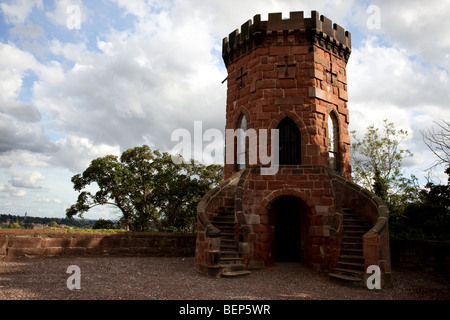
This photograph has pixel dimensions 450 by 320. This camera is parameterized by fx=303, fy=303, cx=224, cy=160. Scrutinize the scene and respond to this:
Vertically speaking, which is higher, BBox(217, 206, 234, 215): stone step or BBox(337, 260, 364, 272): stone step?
BBox(217, 206, 234, 215): stone step

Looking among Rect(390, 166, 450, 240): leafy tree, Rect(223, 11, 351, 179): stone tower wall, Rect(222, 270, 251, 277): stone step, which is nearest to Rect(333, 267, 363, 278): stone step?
Rect(222, 270, 251, 277): stone step

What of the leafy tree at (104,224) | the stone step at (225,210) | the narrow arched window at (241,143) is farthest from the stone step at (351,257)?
the leafy tree at (104,224)

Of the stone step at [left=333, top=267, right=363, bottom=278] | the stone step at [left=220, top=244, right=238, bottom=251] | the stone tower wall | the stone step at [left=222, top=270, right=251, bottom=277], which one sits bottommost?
the stone step at [left=222, top=270, right=251, bottom=277]

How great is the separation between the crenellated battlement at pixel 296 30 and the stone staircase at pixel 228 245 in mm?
5931

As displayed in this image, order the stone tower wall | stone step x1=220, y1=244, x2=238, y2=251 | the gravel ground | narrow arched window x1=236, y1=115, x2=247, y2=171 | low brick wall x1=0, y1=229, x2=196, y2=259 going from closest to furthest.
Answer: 1. the gravel ground
2. stone step x1=220, y1=244, x2=238, y2=251
3. low brick wall x1=0, y1=229, x2=196, y2=259
4. the stone tower wall
5. narrow arched window x1=236, y1=115, x2=247, y2=171

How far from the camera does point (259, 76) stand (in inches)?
405

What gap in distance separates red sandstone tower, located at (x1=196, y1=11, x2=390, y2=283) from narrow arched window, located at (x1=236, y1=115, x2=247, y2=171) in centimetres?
4

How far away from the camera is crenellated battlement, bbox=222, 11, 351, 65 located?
10.3 meters

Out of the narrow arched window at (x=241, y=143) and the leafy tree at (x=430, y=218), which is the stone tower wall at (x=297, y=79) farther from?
the leafy tree at (x=430, y=218)

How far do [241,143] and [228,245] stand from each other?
3841 mm

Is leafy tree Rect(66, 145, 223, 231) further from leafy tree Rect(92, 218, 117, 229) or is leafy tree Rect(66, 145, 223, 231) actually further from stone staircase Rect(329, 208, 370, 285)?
stone staircase Rect(329, 208, 370, 285)

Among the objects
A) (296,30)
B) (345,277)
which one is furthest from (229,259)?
(296,30)

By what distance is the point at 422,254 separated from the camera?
31.5 feet

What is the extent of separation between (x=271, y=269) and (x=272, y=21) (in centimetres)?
814
